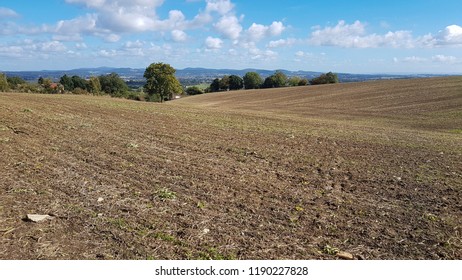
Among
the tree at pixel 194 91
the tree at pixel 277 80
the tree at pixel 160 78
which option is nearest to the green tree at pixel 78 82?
the tree at pixel 194 91

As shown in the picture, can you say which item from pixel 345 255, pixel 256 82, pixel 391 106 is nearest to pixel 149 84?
pixel 391 106

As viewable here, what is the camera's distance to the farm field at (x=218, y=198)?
17.9 ft

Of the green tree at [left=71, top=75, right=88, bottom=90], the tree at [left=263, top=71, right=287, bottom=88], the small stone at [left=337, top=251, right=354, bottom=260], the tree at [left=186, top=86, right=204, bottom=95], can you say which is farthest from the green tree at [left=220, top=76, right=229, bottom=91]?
the small stone at [left=337, top=251, right=354, bottom=260]

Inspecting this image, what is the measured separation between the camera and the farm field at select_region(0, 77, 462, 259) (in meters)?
5.46

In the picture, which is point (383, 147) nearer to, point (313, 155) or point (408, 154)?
point (408, 154)

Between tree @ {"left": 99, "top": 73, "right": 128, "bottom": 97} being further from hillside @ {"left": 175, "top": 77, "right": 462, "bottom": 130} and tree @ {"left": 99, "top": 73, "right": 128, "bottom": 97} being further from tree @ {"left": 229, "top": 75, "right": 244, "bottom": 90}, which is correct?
hillside @ {"left": 175, "top": 77, "right": 462, "bottom": 130}

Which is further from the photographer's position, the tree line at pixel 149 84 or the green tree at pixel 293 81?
the green tree at pixel 293 81

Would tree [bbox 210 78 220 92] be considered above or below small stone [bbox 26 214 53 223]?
above

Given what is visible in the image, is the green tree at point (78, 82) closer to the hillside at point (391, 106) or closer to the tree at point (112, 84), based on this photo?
the tree at point (112, 84)

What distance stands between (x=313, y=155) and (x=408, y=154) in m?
3.91

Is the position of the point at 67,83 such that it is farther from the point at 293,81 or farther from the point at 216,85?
the point at 293,81

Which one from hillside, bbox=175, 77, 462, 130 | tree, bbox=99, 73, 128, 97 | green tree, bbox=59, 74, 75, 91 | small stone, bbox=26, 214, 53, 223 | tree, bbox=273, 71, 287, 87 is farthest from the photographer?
tree, bbox=273, 71, 287, 87

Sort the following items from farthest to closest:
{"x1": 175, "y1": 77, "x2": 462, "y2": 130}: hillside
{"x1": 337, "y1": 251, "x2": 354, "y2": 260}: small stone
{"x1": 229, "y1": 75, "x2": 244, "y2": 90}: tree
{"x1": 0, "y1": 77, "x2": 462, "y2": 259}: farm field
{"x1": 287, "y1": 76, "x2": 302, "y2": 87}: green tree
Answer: {"x1": 229, "y1": 75, "x2": 244, "y2": 90}: tree
{"x1": 287, "y1": 76, "x2": 302, "y2": 87}: green tree
{"x1": 175, "y1": 77, "x2": 462, "y2": 130}: hillside
{"x1": 0, "y1": 77, "x2": 462, "y2": 259}: farm field
{"x1": 337, "y1": 251, "x2": 354, "y2": 260}: small stone

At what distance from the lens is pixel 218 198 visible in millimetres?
7480
